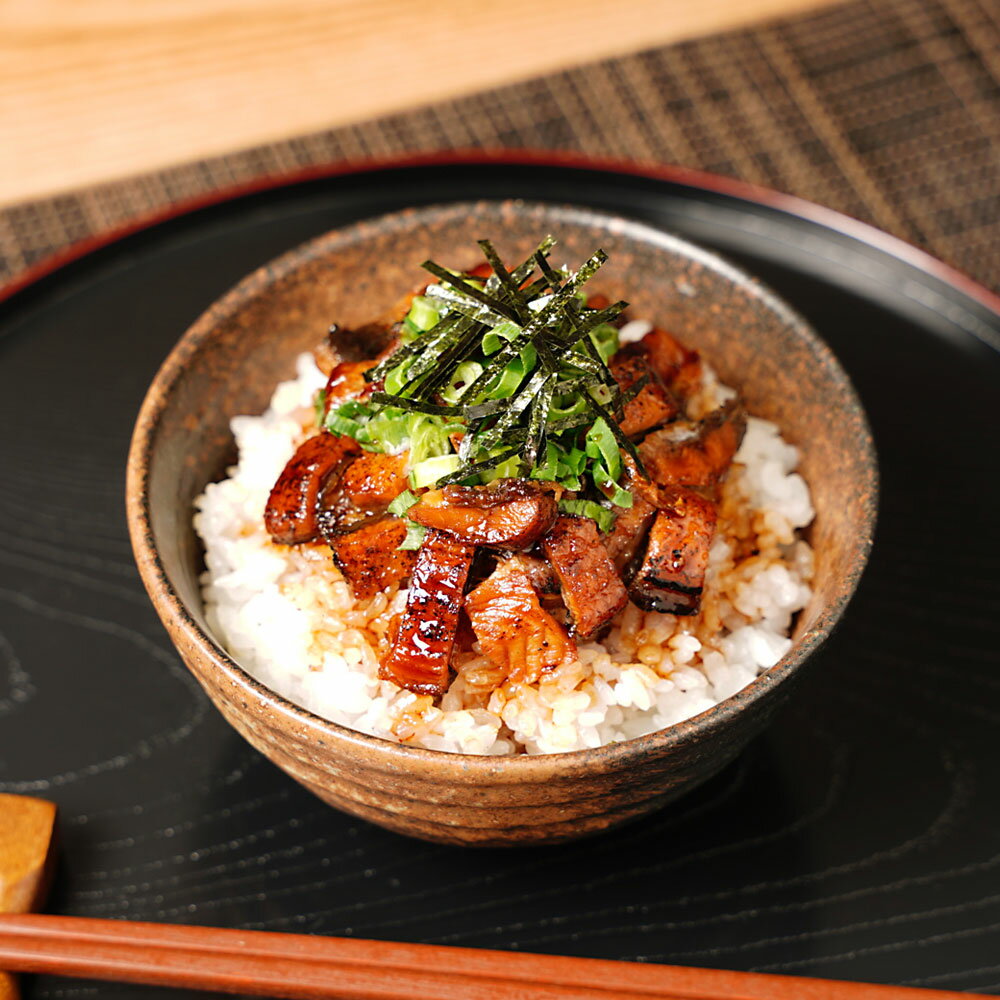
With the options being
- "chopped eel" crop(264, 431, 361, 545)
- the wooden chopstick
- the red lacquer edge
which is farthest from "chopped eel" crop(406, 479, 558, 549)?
the red lacquer edge

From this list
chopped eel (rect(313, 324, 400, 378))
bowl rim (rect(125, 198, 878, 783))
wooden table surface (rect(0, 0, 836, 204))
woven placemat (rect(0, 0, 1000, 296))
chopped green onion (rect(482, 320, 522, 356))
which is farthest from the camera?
wooden table surface (rect(0, 0, 836, 204))

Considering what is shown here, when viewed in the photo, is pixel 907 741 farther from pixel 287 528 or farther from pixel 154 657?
pixel 154 657

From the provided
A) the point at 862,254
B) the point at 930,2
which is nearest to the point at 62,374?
the point at 862,254

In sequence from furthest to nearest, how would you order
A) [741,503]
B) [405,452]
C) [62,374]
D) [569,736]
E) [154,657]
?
[62,374] → [154,657] → [741,503] → [405,452] → [569,736]

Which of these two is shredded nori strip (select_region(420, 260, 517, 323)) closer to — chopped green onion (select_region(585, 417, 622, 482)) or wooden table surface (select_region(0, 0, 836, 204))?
chopped green onion (select_region(585, 417, 622, 482))

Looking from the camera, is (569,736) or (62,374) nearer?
(569,736)

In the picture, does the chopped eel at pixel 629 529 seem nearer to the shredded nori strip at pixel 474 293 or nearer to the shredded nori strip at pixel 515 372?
the shredded nori strip at pixel 515 372

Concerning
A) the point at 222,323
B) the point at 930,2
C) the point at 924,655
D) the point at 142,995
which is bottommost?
the point at 930,2
